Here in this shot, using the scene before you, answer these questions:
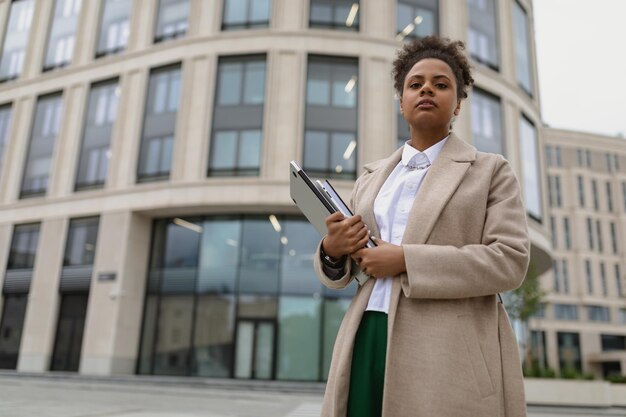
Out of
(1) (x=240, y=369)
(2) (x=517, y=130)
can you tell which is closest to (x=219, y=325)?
(1) (x=240, y=369)

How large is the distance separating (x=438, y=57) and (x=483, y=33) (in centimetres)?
2523

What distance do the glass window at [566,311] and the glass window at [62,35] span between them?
5432cm

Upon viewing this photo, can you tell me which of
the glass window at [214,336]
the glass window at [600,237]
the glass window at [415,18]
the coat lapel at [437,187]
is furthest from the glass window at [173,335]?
the glass window at [600,237]

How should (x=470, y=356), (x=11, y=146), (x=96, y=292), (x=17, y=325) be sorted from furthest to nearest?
(x=11, y=146) → (x=17, y=325) → (x=96, y=292) → (x=470, y=356)

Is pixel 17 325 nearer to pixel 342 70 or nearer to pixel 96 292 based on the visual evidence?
pixel 96 292

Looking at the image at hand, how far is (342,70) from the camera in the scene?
2238cm

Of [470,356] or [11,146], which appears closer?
[470,356]

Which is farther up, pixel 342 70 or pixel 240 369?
pixel 342 70

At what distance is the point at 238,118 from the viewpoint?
21.8 metres

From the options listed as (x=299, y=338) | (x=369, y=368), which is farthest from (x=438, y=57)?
(x=299, y=338)

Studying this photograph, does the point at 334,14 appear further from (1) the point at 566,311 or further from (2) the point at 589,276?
(2) the point at 589,276

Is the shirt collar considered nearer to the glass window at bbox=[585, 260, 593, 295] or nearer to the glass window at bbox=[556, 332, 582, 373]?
the glass window at bbox=[556, 332, 582, 373]

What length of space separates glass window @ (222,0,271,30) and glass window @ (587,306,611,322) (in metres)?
52.9

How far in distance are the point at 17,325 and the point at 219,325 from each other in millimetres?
10013
